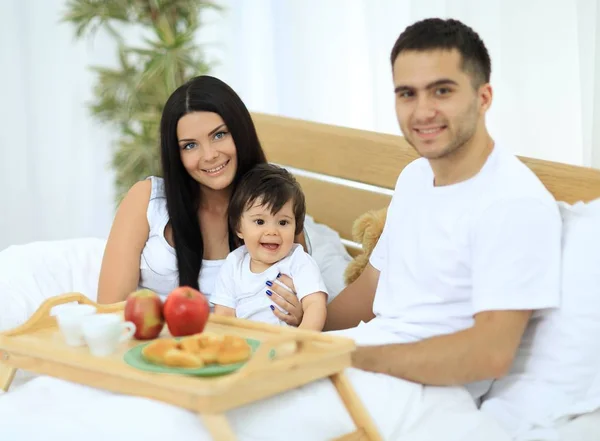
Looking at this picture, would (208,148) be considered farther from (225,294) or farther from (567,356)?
(567,356)

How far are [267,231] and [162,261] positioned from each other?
0.36 m

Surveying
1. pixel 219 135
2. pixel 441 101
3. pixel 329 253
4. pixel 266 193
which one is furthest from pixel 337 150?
pixel 441 101

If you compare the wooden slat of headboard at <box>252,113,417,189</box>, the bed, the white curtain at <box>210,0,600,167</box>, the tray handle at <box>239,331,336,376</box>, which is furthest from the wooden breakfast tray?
the white curtain at <box>210,0,600,167</box>

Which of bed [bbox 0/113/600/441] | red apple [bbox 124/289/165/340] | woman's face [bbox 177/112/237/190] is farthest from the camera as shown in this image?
woman's face [bbox 177/112/237/190]

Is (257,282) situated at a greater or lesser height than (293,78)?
lesser

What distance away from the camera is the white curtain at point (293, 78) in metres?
2.70

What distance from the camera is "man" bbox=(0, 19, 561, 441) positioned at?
5.45ft

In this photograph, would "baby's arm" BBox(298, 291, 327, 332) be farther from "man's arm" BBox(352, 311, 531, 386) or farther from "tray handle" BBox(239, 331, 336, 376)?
"tray handle" BBox(239, 331, 336, 376)

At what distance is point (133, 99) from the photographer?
13.5 ft

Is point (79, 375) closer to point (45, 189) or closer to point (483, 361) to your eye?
point (483, 361)

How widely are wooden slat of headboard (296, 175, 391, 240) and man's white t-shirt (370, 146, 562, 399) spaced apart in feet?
2.67

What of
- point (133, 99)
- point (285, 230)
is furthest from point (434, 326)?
point (133, 99)

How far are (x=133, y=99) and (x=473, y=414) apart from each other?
8.96 ft

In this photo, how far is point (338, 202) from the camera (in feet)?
10.1
